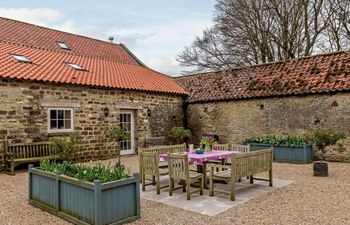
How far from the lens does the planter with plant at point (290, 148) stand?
10.7m

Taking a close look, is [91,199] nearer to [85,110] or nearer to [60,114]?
[60,114]

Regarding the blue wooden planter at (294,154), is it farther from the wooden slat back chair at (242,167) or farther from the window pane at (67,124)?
the window pane at (67,124)

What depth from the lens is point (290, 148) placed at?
10898 mm

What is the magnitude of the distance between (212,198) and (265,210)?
1.16m

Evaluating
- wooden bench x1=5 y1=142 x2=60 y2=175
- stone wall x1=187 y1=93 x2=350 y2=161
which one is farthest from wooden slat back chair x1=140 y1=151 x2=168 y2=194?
stone wall x1=187 y1=93 x2=350 y2=161

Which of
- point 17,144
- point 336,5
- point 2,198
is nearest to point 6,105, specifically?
point 17,144

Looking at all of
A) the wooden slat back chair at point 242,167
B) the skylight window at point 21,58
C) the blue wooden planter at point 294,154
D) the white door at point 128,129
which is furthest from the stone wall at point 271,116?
the skylight window at point 21,58

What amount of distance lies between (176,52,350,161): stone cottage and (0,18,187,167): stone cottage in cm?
159

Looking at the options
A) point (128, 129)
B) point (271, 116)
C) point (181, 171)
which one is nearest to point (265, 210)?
point (181, 171)

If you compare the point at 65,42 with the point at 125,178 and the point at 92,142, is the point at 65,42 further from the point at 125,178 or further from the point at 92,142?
the point at 125,178

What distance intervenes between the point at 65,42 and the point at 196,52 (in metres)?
9.92

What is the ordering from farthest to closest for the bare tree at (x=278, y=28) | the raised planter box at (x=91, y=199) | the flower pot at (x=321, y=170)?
1. the bare tree at (x=278, y=28)
2. the flower pot at (x=321, y=170)
3. the raised planter box at (x=91, y=199)

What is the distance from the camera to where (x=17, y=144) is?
9359 mm

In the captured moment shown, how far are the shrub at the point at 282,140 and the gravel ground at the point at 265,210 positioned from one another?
373cm
